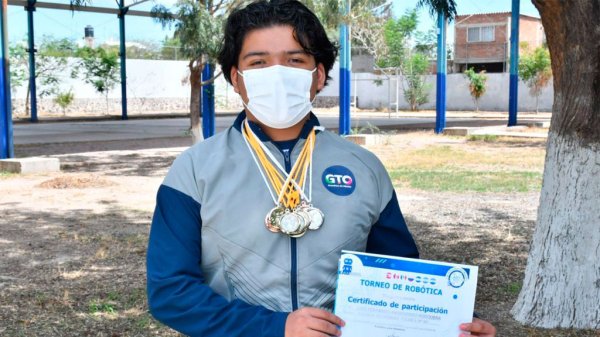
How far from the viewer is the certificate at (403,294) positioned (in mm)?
1533

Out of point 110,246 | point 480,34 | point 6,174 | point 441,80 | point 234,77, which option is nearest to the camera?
point 234,77

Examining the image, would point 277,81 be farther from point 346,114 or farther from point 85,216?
point 346,114

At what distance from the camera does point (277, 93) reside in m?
1.78

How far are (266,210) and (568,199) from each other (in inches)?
132

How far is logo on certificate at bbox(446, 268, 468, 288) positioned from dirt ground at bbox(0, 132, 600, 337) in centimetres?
327

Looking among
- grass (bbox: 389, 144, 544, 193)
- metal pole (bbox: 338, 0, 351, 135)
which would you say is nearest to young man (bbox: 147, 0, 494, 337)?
grass (bbox: 389, 144, 544, 193)

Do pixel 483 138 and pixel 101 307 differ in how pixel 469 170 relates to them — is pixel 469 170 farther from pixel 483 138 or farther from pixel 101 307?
pixel 101 307

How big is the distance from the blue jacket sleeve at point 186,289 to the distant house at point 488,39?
5120 centimetres

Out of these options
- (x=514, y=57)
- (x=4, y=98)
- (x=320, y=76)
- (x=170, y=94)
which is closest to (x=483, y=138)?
(x=514, y=57)

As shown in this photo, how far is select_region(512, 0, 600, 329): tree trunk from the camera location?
14.6 feet

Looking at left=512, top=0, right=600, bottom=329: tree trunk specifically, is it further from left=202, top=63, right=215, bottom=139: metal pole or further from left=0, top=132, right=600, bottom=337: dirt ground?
left=202, top=63, right=215, bottom=139: metal pole

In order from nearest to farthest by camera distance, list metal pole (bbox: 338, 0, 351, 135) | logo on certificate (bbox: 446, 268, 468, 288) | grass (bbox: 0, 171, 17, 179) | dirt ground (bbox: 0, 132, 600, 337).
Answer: logo on certificate (bbox: 446, 268, 468, 288), dirt ground (bbox: 0, 132, 600, 337), grass (bbox: 0, 171, 17, 179), metal pole (bbox: 338, 0, 351, 135)

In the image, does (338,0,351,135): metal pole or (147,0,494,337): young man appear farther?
(338,0,351,135): metal pole

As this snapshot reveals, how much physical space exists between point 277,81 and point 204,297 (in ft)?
1.67
